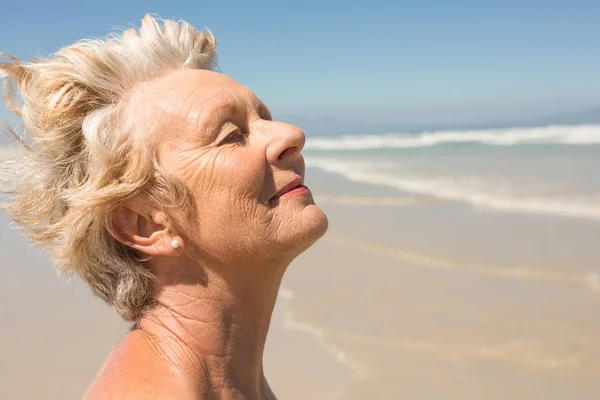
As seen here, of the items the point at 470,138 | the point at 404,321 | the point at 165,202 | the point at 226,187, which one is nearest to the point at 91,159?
the point at 165,202

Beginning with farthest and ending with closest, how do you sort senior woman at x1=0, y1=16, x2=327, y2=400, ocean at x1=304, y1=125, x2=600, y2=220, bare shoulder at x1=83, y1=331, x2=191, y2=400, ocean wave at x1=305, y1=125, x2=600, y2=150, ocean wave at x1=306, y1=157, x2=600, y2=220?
1. ocean wave at x1=305, y1=125, x2=600, y2=150
2. ocean at x1=304, y1=125, x2=600, y2=220
3. ocean wave at x1=306, y1=157, x2=600, y2=220
4. senior woman at x1=0, y1=16, x2=327, y2=400
5. bare shoulder at x1=83, y1=331, x2=191, y2=400

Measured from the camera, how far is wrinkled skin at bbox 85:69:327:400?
217 cm

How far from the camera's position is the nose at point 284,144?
222 cm

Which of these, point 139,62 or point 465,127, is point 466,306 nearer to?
point 139,62

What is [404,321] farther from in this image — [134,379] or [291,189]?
[134,379]

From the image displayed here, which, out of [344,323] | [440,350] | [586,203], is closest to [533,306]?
[440,350]

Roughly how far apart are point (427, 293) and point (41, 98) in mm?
5495

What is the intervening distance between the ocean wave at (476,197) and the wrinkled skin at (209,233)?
8.55 metres

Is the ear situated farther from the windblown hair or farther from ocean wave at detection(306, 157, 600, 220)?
ocean wave at detection(306, 157, 600, 220)

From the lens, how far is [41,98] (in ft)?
7.32

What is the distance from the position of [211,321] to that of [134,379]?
305 millimetres

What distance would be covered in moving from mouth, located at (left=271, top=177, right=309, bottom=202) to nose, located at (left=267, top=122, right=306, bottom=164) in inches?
2.9

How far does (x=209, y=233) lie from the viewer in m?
2.19

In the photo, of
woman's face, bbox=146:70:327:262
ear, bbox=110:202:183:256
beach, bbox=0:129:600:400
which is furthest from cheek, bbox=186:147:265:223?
beach, bbox=0:129:600:400
